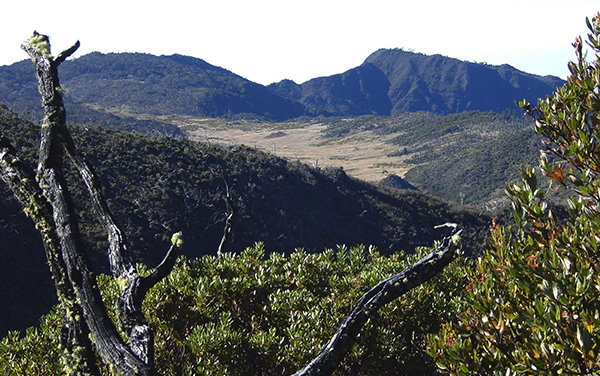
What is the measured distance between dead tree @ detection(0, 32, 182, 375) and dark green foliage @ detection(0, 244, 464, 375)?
104 cm

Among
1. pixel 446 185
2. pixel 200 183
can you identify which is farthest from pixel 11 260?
pixel 446 185

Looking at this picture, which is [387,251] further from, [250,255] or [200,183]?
[250,255]

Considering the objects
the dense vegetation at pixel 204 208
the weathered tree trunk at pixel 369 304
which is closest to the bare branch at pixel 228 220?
the weathered tree trunk at pixel 369 304

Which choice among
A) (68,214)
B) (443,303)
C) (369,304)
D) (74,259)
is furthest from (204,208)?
(369,304)

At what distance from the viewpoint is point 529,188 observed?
116 inches

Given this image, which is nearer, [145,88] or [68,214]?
[68,214]

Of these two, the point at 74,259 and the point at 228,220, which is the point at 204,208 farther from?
the point at 74,259

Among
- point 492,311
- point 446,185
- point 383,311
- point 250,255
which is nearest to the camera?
point 492,311

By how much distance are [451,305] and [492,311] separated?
2415 mm

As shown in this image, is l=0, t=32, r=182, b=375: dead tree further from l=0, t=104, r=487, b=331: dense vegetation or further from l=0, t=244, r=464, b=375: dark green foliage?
l=0, t=104, r=487, b=331: dense vegetation

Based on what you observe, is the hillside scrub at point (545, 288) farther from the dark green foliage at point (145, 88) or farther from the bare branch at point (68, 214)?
the dark green foliage at point (145, 88)

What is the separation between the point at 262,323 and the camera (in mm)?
4961

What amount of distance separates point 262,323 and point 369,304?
2.13m

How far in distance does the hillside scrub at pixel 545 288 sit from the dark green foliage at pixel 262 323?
1446 mm
